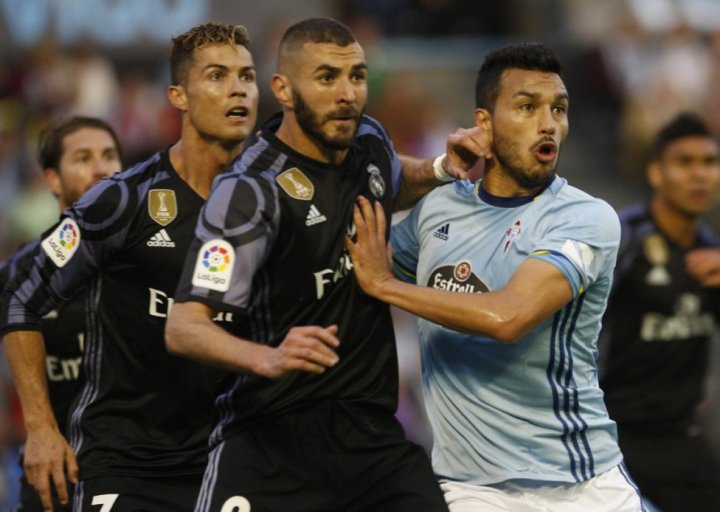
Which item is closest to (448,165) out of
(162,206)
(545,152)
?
(545,152)

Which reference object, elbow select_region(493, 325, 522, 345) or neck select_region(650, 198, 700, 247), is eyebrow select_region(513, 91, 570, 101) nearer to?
elbow select_region(493, 325, 522, 345)

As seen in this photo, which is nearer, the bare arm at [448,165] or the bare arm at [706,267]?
the bare arm at [448,165]

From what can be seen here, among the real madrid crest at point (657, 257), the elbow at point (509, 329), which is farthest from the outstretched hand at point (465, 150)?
the real madrid crest at point (657, 257)

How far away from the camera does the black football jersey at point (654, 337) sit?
341 inches

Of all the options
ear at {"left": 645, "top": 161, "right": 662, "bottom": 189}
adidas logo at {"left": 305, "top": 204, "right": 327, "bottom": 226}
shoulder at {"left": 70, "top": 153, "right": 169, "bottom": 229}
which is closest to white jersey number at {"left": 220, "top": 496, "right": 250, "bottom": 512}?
adidas logo at {"left": 305, "top": 204, "right": 327, "bottom": 226}

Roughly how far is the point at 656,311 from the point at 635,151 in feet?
24.3

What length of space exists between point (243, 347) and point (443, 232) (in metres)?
1.38

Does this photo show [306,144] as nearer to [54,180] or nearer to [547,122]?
[547,122]

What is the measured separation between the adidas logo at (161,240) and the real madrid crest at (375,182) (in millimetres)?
927

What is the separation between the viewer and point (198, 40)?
6457 millimetres

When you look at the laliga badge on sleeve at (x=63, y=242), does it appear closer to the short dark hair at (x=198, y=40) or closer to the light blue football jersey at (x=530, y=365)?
the short dark hair at (x=198, y=40)

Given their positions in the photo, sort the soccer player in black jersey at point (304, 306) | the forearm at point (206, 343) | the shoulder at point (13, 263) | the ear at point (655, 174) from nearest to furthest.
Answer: the forearm at point (206, 343)
the soccer player in black jersey at point (304, 306)
the shoulder at point (13, 263)
the ear at point (655, 174)

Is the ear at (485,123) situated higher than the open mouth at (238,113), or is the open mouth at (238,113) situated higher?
the open mouth at (238,113)

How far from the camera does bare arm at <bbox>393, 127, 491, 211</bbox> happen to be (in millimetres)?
6152
